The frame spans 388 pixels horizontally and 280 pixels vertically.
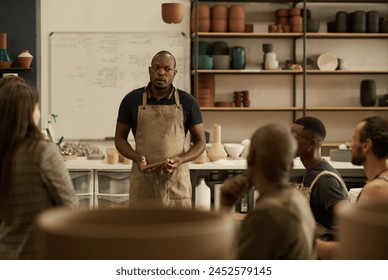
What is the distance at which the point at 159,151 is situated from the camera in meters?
3.45

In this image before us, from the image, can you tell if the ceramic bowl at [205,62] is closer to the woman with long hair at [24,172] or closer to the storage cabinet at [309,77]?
the storage cabinet at [309,77]

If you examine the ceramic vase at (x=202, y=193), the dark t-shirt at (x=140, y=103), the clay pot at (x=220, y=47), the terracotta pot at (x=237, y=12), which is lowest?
the ceramic vase at (x=202, y=193)

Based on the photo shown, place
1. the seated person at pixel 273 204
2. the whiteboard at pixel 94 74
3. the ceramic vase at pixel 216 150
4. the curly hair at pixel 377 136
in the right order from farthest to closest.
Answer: the whiteboard at pixel 94 74, the ceramic vase at pixel 216 150, the curly hair at pixel 377 136, the seated person at pixel 273 204

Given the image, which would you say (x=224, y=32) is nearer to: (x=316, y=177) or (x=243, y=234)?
(x=316, y=177)

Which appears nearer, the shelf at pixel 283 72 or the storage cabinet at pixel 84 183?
the storage cabinet at pixel 84 183

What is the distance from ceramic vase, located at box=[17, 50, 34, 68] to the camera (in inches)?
254

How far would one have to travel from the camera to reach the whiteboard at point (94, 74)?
6.95 meters

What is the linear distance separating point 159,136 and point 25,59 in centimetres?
341

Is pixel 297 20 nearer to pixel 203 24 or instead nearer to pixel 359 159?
pixel 203 24

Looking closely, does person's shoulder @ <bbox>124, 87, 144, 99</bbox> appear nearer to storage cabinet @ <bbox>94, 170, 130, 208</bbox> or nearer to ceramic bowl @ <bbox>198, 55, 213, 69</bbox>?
storage cabinet @ <bbox>94, 170, 130, 208</bbox>

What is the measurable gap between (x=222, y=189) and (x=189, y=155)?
2.29 meters

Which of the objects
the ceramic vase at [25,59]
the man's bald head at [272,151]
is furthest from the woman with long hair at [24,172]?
the ceramic vase at [25,59]

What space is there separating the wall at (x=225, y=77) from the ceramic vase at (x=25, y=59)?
1.49 feet

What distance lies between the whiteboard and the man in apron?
3506mm
